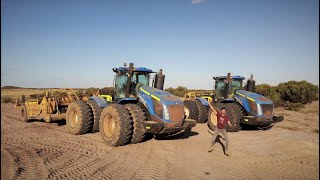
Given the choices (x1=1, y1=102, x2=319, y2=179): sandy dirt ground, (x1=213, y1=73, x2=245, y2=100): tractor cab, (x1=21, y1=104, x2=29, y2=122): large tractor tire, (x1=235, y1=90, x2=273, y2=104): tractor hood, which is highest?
(x1=213, y1=73, x2=245, y2=100): tractor cab

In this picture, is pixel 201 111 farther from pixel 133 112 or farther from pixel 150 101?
pixel 133 112

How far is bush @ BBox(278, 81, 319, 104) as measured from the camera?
25750 mm

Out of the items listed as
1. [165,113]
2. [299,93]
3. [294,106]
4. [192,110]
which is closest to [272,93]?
[299,93]

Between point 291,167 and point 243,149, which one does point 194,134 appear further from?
point 291,167

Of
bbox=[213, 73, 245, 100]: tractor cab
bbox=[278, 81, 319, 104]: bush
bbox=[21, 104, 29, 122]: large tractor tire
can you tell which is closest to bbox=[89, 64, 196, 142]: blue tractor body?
bbox=[213, 73, 245, 100]: tractor cab

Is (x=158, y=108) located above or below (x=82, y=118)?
above

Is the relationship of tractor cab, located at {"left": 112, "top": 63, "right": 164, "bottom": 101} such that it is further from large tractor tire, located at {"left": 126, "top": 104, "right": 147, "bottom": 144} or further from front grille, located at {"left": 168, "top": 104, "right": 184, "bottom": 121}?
front grille, located at {"left": 168, "top": 104, "right": 184, "bottom": 121}

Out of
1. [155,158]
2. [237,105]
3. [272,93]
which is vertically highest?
[272,93]

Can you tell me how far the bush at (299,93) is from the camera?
25.8 metres

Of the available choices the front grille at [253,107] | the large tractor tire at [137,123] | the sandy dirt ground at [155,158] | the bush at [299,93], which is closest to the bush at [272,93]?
the bush at [299,93]

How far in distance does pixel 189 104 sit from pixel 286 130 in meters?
4.46

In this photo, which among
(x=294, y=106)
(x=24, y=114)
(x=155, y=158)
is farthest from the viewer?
(x=294, y=106)

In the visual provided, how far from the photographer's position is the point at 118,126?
27.9ft

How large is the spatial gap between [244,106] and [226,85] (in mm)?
1659
